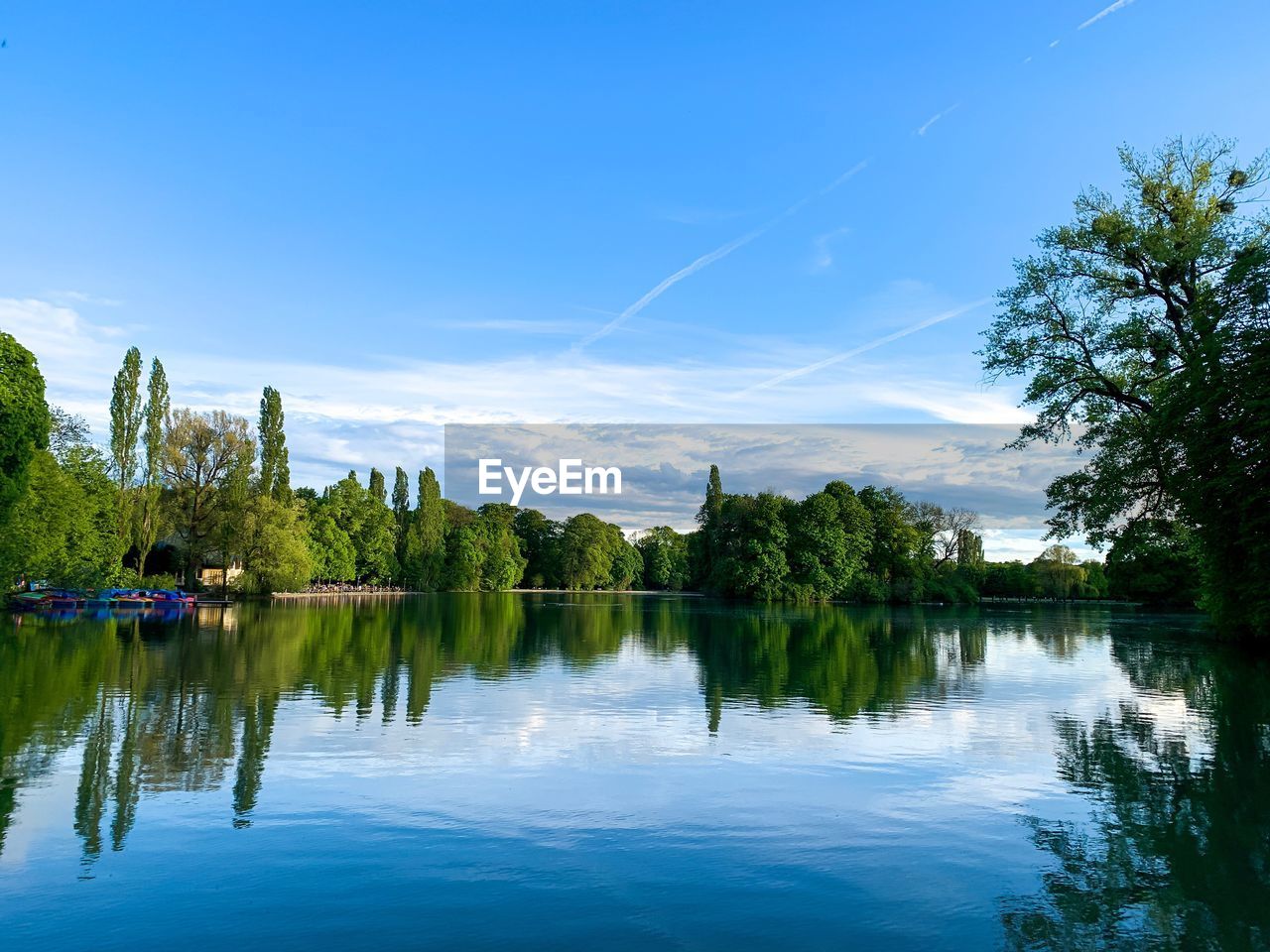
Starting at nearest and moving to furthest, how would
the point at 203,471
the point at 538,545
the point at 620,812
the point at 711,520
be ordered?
the point at 620,812 → the point at 203,471 → the point at 711,520 → the point at 538,545

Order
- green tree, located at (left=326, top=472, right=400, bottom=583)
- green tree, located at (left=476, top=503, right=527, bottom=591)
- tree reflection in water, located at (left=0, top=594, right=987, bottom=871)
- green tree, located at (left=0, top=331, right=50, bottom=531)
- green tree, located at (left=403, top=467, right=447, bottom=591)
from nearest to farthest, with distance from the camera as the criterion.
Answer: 1. tree reflection in water, located at (left=0, top=594, right=987, bottom=871)
2. green tree, located at (left=0, top=331, right=50, bottom=531)
3. green tree, located at (left=326, top=472, right=400, bottom=583)
4. green tree, located at (left=403, top=467, right=447, bottom=591)
5. green tree, located at (left=476, top=503, right=527, bottom=591)

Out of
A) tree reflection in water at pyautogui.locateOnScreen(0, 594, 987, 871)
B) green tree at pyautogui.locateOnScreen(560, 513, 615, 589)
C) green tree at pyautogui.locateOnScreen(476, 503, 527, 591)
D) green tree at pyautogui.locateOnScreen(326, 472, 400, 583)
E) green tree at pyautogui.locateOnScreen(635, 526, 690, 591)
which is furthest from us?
green tree at pyautogui.locateOnScreen(635, 526, 690, 591)

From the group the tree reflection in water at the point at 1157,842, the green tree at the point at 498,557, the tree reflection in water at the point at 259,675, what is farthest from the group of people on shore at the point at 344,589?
the tree reflection in water at the point at 1157,842

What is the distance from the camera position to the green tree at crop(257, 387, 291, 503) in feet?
235

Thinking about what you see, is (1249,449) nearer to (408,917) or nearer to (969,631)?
(969,631)

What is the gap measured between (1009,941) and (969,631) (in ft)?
139

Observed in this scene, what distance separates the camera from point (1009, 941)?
21.3ft

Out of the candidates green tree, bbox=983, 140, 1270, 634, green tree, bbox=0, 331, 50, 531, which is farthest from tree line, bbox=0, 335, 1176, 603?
green tree, bbox=983, 140, 1270, 634

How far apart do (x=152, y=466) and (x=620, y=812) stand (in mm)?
59444

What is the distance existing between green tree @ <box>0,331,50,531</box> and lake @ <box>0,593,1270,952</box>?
16.0 metres

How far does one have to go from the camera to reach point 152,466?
59.5 metres

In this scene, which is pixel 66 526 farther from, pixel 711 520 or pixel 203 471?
pixel 711 520

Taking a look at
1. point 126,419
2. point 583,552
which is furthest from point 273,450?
point 583,552

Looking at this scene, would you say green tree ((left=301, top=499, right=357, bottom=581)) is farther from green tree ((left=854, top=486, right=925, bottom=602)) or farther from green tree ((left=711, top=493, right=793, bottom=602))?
green tree ((left=854, top=486, right=925, bottom=602))
